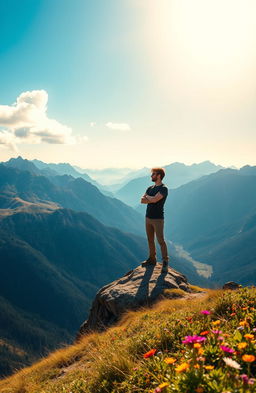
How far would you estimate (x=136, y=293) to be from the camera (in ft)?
42.3

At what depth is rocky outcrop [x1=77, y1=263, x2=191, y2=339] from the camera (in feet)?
40.9

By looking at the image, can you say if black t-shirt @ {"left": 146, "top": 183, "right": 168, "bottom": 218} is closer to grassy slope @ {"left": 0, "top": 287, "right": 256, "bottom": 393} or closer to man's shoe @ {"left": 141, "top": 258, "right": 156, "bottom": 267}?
man's shoe @ {"left": 141, "top": 258, "right": 156, "bottom": 267}

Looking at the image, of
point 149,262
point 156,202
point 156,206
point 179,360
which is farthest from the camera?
point 149,262

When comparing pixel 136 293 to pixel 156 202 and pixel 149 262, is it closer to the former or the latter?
pixel 149 262

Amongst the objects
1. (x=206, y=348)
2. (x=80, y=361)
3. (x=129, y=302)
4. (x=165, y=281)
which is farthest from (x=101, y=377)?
(x=165, y=281)

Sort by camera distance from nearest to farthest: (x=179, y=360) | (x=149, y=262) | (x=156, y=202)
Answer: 1. (x=179, y=360)
2. (x=156, y=202)
3. (x=149, y=262)

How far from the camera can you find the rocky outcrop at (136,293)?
1247 cm

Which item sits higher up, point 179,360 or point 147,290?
point 179,360

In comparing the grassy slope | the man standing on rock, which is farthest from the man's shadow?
the grassy slope

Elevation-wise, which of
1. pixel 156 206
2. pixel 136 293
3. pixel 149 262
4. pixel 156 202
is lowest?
pixel 136 293

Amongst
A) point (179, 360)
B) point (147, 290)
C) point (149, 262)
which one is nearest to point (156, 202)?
point (147, 290)

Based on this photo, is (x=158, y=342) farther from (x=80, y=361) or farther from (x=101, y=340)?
(x=80, y=361)

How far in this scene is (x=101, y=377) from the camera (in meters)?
4.60

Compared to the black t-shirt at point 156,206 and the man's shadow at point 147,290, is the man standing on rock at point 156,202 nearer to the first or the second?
the black t-shirt at point 156,206
